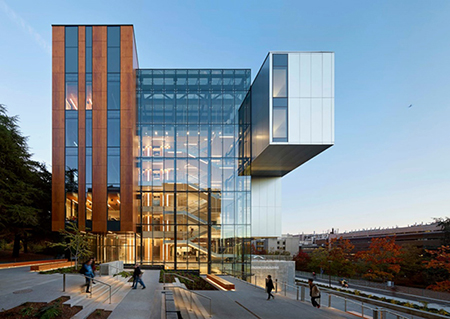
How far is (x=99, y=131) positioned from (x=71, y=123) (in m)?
2.58

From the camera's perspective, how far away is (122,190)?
27.2m

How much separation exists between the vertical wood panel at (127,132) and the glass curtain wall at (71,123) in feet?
12.8

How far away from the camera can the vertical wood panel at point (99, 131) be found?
26.7m

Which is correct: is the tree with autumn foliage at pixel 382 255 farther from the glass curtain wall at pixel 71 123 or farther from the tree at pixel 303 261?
the glass curtain wall at pixel 71 123

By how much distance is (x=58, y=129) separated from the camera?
89.3 feet

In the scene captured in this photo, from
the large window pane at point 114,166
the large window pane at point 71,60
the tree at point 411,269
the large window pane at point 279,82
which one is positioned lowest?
the tree at point 411,269

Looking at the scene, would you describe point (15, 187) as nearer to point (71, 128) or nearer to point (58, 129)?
point (58, 129)

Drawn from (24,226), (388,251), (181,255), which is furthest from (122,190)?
(388,251)

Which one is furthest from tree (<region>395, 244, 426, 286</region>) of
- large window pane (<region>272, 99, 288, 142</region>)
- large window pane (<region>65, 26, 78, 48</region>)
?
large window pane (<region>65, 26, 78, 48</region>)

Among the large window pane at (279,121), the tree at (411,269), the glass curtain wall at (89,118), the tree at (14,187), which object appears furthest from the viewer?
the tree at (411,269)

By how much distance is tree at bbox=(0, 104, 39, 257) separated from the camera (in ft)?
91.6

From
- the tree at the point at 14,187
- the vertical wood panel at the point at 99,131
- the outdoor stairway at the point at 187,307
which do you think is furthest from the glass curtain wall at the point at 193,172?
the outdoor stairway at the point at 187,307

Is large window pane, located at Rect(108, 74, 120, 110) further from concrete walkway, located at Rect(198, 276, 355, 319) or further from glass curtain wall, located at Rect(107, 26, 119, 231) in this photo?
concrete walkway, located at Rect(198, 276, 355, 319)

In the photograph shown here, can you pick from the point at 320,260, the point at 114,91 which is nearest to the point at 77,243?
the point at 114,91
